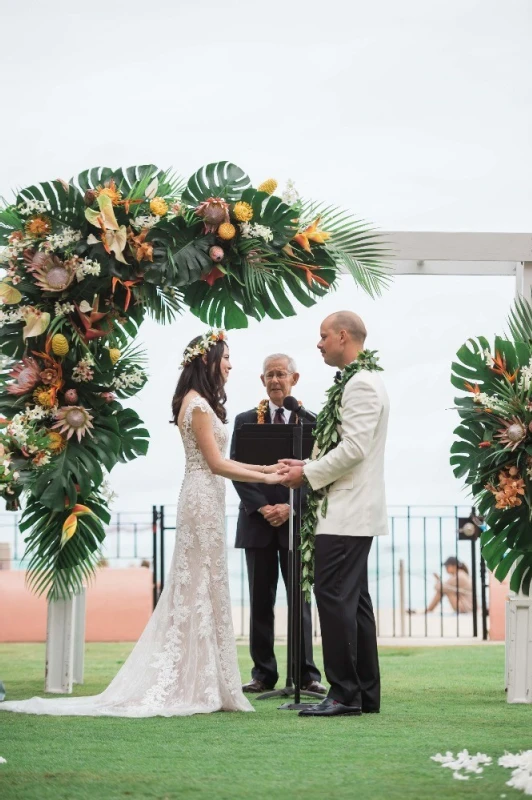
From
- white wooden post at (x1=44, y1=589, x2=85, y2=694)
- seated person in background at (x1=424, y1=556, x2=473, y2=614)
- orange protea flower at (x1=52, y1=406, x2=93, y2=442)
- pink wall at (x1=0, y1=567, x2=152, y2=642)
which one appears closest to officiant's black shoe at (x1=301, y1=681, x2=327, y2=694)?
white wooden post at (x1=44, y1=589, x2=85, y2=694)

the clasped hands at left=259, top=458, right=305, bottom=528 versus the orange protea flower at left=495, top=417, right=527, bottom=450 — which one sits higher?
the orange protea flower at left=495, top=417, right=527, bottom=450

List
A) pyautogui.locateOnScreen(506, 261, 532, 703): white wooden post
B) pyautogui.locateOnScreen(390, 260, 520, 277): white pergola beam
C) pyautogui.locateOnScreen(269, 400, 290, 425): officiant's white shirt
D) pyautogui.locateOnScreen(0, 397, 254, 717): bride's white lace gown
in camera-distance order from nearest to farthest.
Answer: pyautogui.locateOnScreen(0, 397, 254, 717): bride's white lace gown → pyautogui.locateOnScreen(506, 261, 532, 703): white wooden post → pyautogui.locateOnScreen(269, 400, 290, 425): officiant's white shirt → pyautogui.locateOnScreen(390, 260, 520, 277): white pergola beam

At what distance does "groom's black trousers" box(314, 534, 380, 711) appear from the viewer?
17.3 feet

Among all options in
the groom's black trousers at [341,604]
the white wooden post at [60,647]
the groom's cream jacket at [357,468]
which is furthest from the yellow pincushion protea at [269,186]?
the white wooden post at [60,647]

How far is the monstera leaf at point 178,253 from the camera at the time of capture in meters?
6.40

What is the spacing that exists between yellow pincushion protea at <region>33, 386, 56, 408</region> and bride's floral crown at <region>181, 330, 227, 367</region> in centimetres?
91

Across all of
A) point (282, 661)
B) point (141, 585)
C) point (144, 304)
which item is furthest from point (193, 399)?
point (141, 585)

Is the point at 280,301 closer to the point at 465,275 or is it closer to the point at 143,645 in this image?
the point at 465,275

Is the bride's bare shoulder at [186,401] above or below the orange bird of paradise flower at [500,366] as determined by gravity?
below

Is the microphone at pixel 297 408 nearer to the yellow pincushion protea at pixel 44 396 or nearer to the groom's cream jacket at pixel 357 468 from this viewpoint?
the groom's cream jacket at pixel 357 468

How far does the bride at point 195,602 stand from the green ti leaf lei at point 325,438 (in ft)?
0.83

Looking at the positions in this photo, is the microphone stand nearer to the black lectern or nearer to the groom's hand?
the black lectern

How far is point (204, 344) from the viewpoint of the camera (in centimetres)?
588

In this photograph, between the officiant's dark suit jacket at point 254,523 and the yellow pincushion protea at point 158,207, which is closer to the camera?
the yellow pincushion protea at point 158,207
